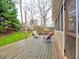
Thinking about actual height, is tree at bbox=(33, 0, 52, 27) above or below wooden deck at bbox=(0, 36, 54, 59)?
above

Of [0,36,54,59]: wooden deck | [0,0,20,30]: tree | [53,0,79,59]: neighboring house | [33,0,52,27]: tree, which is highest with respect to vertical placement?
[33,0,52,27]: tree

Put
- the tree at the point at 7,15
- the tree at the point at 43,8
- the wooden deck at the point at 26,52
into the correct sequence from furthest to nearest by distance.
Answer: the tree at the point at 43,8
the tree at the point at 7,15
the wooden deck at the point at 26,52

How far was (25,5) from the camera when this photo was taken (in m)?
40.3

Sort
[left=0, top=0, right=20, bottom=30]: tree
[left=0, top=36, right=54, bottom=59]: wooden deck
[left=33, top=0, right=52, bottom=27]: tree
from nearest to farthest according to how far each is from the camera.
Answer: [left=0, top=36, right=54, bottom=59]: wooden deck → [left=0, top=0, right=20, bottom=30]: tree → [left=33, top=0, right=52, bottom=27]: tree

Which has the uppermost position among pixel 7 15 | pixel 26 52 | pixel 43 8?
pixel 43 8

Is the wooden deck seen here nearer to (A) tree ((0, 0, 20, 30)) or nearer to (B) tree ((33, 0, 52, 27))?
(A) tree ((0, 0, 20, 30))

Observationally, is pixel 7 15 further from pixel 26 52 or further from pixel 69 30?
pixel 69 30

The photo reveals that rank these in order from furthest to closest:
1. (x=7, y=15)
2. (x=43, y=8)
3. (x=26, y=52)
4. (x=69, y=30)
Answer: (x=43, y=8) → (x=7, y=15) → (x=26, y=52) → (x=69, y=30)

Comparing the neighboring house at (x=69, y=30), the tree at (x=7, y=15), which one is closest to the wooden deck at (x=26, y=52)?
the neighboring house at (x=69, y=30)

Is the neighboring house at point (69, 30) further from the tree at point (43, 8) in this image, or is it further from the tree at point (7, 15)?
the tree at point (43, 8)

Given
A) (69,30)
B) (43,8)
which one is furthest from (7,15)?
(69,30)

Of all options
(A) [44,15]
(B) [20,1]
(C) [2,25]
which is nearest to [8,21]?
(C) [2,25]

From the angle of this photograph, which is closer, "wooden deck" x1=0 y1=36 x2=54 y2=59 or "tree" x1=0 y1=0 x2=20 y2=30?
"wooden deck" x1=0 y1=36 x2=54 y2=59

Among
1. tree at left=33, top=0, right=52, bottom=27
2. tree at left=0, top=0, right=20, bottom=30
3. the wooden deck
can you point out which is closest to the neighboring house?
the wooden deck
